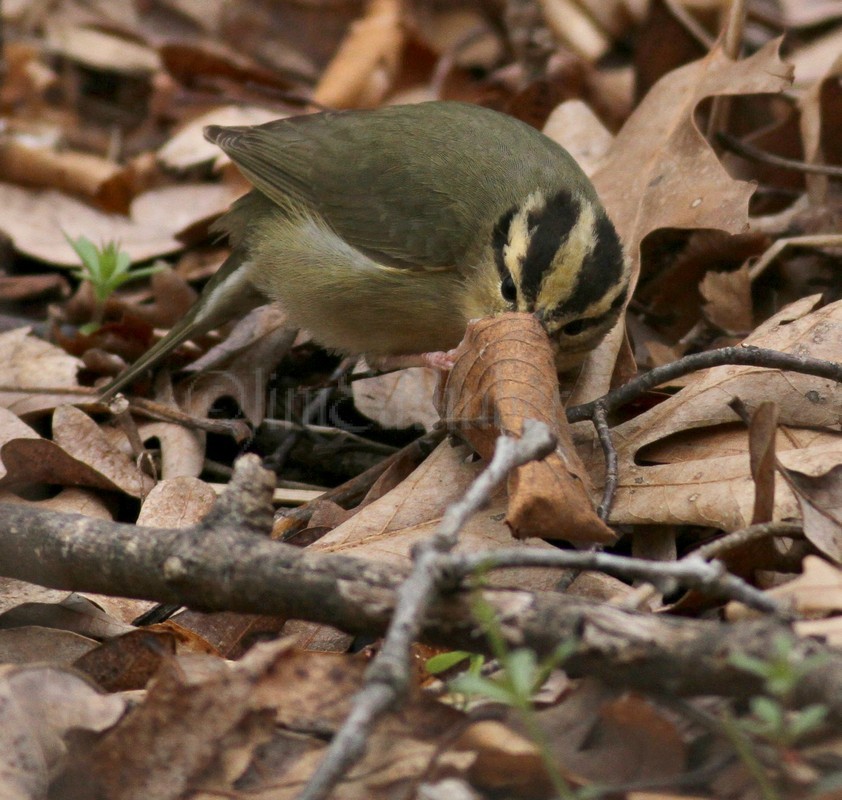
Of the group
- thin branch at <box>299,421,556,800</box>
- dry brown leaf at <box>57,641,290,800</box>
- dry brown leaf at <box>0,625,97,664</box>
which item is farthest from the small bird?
dry brown leaf at <box>57,641,290,800</box>

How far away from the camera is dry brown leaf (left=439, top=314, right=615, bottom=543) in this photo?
9.29 feet

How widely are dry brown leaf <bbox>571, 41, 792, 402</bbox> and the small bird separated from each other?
0.21 m

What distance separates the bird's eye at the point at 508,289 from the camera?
14.7 ft

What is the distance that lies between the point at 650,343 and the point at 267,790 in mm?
2936

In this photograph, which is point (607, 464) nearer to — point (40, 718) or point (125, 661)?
point (125, 661)

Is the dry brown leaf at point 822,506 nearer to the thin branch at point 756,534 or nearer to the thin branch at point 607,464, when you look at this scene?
the thin branch at point 756,534

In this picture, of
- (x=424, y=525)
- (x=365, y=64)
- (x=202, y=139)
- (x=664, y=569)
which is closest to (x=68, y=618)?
(x=424, y=525)

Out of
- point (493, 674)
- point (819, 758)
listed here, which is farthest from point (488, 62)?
point (819, 758)

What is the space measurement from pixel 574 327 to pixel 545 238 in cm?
39

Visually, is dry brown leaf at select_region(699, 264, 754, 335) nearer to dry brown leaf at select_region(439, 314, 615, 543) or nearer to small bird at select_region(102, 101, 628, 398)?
small bird at select_region(102, 101, 628, 398)

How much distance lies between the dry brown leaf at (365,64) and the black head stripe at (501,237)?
2.97 metres

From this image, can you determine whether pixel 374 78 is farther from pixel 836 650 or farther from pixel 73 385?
pixel 836 650

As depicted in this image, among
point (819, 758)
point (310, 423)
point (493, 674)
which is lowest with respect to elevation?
point (310, 423)

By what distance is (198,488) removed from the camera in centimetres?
402
